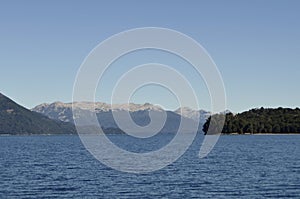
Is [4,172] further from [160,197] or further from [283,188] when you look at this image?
[283,188]

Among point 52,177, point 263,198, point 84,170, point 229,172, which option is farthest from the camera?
point 84,170

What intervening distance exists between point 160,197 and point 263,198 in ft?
40.2

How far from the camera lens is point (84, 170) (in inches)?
3787

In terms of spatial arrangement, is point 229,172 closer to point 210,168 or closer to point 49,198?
point 210,168

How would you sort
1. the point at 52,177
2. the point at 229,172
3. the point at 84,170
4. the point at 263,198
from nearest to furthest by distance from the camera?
1. the point at 263,198
2. the point at 52,177
3. the point at 229,172
4. the point at 84,170

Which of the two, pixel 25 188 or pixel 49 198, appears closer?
pixel 49 198

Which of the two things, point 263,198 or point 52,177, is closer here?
point 263,198

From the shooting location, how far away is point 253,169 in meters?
94.4

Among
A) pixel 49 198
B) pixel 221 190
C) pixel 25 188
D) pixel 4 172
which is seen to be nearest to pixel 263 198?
pixel 221 190

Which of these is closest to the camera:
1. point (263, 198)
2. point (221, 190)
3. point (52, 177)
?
point (263, 198)

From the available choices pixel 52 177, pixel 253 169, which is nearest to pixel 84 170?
pixel 52 177

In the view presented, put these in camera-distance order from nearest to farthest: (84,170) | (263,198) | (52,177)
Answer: (263,198)
(52,177)
(84,170)

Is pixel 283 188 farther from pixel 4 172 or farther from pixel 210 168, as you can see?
pixel 4 172

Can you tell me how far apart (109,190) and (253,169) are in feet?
118
